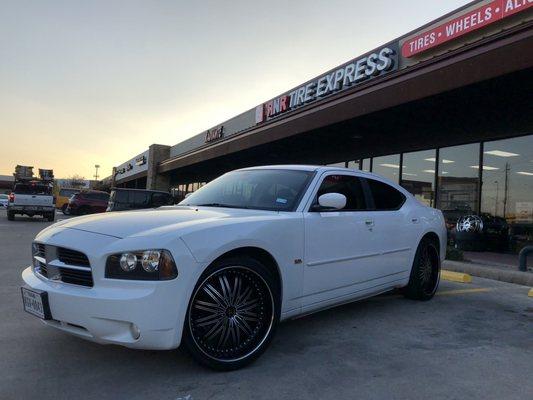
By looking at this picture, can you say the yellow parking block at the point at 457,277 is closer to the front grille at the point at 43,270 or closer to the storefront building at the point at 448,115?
the storefront building at the point at 448,115

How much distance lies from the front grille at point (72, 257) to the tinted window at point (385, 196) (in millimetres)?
3072

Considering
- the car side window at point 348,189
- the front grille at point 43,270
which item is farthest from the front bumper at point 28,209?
the car side window at point 348,189

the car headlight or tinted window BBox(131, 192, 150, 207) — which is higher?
tinted window BBox(131, 192, 150, 207)

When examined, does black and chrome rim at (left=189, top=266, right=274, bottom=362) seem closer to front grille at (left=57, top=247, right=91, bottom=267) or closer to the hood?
the hood

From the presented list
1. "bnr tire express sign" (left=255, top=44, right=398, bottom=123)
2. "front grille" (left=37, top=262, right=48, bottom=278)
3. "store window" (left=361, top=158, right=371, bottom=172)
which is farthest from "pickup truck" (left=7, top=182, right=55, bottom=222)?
"front grille" (left=37, top=262, right=48, bottom=278)

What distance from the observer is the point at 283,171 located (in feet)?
15.3

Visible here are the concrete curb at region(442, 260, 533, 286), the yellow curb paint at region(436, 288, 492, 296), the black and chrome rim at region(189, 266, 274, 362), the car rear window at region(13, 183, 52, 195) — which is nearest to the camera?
the black and chrome rim at region(189, 266, 274, 362)

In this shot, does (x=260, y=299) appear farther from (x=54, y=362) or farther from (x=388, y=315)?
(x=388, y=315)

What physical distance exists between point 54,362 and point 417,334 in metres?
3.17

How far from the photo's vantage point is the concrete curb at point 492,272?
7.36 meters

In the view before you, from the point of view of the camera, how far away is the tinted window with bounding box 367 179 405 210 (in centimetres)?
511

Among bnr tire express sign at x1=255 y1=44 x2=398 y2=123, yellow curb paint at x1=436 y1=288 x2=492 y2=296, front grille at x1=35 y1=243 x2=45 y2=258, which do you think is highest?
bnr tire express sign at x1=255 y1=44 x2=398 y2=123

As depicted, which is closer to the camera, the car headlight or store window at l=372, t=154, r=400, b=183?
the car headlight

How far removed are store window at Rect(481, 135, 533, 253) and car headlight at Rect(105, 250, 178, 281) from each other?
9.69 metres
